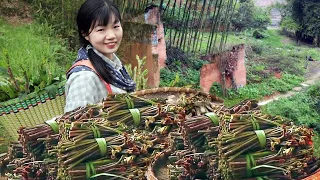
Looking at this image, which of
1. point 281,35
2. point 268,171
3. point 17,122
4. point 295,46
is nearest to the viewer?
point 268,171

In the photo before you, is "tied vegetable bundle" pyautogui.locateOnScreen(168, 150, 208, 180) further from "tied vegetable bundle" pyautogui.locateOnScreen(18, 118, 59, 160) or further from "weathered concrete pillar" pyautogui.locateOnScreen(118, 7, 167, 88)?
"weathered concrete pillar" pyautogui.locateOnScreen(118, 7, 167, 88)

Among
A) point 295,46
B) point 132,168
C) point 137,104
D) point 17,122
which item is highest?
point 137,104

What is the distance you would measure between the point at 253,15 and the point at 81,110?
14.8 meters

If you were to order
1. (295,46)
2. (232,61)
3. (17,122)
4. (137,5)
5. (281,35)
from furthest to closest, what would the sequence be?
(281,35), (295,46), (232,61), (137,5), (17,122)

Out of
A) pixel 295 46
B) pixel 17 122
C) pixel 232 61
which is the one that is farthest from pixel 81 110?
pixel 295 46

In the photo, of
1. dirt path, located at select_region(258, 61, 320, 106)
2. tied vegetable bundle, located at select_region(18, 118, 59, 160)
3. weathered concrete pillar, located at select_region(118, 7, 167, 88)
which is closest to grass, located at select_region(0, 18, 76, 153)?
weathered concrete pillar, located at select_region(118, 7, 167, 88)

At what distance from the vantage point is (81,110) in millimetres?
1137

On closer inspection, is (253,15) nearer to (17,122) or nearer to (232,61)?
(232,61)

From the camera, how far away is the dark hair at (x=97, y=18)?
5.38ft

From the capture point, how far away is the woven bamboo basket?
2.11m

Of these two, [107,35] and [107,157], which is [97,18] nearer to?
[107,35]

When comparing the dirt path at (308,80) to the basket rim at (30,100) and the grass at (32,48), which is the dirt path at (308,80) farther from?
the basket rim at (30,100)

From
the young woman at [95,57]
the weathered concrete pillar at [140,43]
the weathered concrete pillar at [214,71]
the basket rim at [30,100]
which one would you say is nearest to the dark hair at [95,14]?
the young woman at [95,57]

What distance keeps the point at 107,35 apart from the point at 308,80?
10.9 metres
